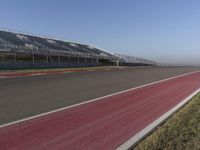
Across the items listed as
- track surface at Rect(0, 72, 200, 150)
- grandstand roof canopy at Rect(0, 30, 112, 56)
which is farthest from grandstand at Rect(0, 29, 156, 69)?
track surface at Rect(0, 72, 200, 150)

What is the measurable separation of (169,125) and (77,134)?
7.10ft

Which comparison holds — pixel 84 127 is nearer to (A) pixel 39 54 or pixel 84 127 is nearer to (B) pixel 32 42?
(A) pixel 39 54

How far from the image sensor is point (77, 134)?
20.2ft

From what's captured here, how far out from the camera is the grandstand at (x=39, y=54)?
46297 millimetres

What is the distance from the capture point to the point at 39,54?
54.4m

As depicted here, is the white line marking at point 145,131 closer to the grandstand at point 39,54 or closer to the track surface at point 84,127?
the track surface at point 84,127

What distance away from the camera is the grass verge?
17.4 feet

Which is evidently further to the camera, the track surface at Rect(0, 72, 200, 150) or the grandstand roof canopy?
the grandstand roof canopy

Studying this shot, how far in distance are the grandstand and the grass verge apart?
33000mm

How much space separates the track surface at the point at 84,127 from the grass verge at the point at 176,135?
0.45 metres

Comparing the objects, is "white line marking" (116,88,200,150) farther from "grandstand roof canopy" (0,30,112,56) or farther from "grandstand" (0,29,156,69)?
"grandstand roof canopy" (0,30,112,56)

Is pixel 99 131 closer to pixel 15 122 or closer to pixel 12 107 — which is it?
pixel 15 122

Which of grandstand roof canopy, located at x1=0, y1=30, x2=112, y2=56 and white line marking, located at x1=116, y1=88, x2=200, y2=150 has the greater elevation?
grandstand roof canopy, located at x1=0, y1=30, x2=112, y2=56

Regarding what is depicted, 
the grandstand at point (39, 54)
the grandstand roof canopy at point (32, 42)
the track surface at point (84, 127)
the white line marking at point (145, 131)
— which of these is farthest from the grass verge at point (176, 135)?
the grandstand roof canopy at point (32, 42)
